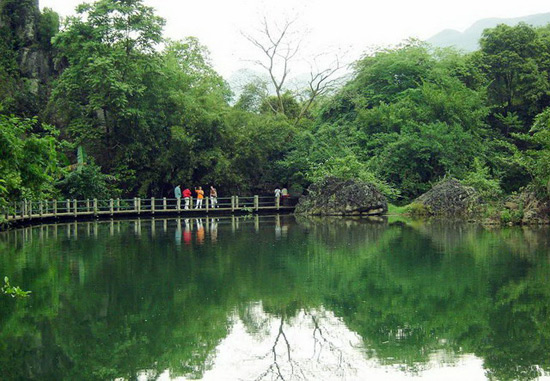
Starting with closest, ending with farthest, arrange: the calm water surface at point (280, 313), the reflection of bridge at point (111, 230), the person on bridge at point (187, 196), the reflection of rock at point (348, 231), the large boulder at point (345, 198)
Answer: the calm water surface at point (280, 313)
the reflection of rock at point (348, 231)
the reflection of bridge at point (111, 230)
the large boulder at point (345, 198)
the person on bridge at point (187, 196)

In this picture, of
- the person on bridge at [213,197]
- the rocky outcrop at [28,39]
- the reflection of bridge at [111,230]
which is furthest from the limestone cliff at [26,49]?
the reflection of bridge at [111,230]

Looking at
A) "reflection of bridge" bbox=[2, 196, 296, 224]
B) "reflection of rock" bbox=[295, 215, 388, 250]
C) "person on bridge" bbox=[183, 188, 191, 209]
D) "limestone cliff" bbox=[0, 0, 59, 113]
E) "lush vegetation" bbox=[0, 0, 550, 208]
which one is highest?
"limestone cliff" bbox=[0, 0, 59, 113]

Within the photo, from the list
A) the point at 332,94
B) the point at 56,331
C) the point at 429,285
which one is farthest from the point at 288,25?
the point at 56,331

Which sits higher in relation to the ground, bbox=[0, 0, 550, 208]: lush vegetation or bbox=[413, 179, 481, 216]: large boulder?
bbox=[0, 0, 550, 208]: lush vegetation

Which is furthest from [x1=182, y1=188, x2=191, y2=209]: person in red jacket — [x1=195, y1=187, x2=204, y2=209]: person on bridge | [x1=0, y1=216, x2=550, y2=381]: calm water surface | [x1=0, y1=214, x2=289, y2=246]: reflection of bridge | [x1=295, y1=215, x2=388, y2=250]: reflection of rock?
[x1=0, y1=216, x2=550, y2=381]: calm water surface

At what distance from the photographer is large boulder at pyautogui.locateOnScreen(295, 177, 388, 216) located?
3350 cm

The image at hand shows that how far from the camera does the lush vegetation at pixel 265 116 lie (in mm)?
36125

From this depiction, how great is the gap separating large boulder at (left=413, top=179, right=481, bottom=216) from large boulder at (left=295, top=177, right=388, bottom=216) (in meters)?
2.19

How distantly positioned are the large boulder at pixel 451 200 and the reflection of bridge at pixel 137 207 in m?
9.90

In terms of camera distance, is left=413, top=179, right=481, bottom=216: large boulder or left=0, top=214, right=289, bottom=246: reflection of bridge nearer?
left=0, top=214, right=289, bottom=246: reflection of bridge

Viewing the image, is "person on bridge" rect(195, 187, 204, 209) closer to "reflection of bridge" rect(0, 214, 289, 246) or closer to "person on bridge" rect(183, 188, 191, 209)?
"person on bridge" rect(183, 188, 191, 209)

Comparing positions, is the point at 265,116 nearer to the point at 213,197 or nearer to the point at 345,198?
the point at 213,197

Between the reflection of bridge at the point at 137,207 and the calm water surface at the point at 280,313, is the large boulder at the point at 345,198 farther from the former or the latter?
the calm water surface at the point at 280,313

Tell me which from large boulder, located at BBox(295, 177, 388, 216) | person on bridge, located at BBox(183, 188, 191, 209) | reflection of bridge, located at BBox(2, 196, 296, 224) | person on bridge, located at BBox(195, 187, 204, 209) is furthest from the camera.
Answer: person on bridge, located at BBox(195, 187, 204, 209)
